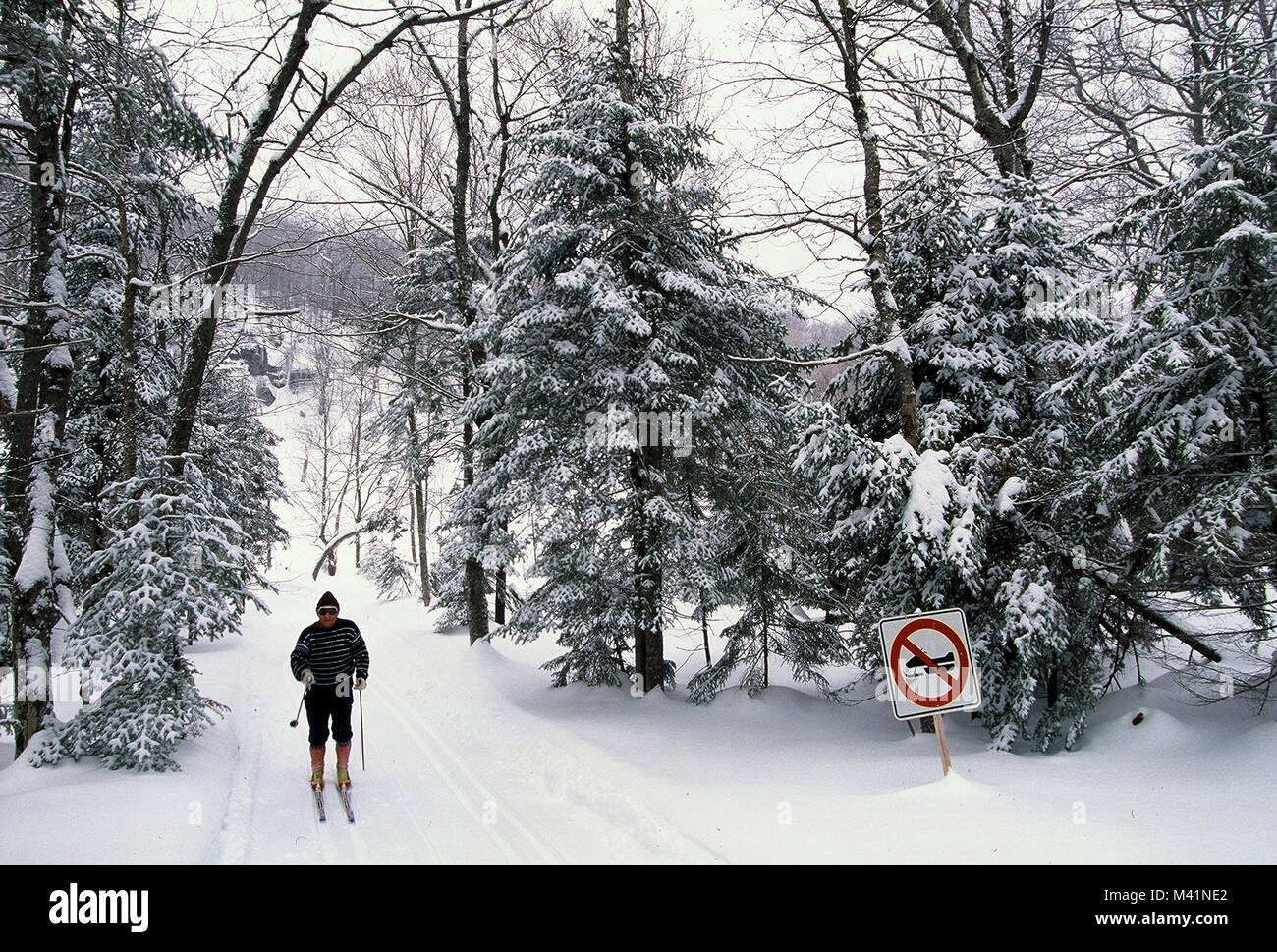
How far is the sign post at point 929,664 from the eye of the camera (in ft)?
19.4

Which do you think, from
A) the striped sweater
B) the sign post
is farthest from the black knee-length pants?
the sign post

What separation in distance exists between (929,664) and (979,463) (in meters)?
3.24

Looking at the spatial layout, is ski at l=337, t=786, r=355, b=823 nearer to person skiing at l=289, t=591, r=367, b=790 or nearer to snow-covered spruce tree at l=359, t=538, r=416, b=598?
person skiing at l=289, t=591, r=367, b=790

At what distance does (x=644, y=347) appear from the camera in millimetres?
10844

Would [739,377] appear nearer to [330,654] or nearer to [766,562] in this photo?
[766,562]

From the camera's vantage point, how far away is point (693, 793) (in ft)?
24.2

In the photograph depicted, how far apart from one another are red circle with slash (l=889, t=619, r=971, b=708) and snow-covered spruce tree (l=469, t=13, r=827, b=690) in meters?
4.41

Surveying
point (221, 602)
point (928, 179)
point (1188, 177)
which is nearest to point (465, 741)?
point (221, 602)

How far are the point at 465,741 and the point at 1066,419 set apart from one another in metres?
8.95

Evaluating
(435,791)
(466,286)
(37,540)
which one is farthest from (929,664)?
(466,286)

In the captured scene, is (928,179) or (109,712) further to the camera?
(928,179)

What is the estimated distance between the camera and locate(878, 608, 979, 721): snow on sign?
5.92 m
